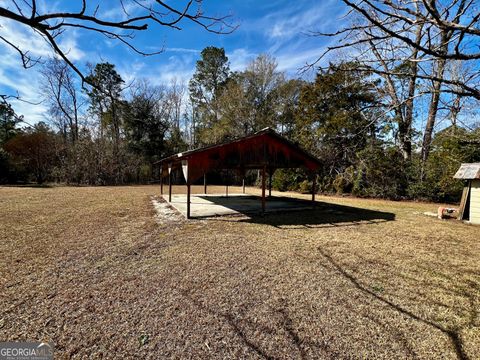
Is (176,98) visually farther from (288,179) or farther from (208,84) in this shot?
(288,179)

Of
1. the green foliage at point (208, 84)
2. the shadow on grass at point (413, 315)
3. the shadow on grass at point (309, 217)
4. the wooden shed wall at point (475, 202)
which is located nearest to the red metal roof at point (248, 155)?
the shadow on grass at point (309, 217)

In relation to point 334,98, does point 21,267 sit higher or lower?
lower

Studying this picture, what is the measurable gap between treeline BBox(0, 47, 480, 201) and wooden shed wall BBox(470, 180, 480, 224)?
10.9ft

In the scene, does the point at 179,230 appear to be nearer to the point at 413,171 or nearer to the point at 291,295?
the point at 291,295

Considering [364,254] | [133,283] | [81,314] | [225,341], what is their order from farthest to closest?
[364,254], [133,283], [81,314], [225,341]

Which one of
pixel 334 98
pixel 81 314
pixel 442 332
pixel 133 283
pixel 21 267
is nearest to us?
pixel 442 332

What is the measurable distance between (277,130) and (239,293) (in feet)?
68.4

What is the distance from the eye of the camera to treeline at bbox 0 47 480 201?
12.3 meters

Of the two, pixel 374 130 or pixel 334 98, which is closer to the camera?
pixel 374 130

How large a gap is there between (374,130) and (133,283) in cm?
1567

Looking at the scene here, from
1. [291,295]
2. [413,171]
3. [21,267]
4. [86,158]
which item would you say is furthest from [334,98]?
[86,158]

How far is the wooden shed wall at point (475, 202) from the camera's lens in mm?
6948

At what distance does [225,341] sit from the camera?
214cm

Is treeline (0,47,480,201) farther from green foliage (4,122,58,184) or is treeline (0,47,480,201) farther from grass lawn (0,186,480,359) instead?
grass lawn (0,186,480,359)
